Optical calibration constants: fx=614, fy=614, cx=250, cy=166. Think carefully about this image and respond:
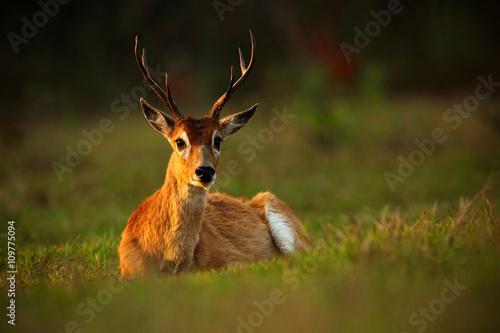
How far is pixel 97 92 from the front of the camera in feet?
70.7

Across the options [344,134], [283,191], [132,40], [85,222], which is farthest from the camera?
[132,40]

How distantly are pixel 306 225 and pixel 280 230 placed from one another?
1.49 m

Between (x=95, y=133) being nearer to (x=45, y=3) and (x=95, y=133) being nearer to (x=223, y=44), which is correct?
(x=45, y=3)

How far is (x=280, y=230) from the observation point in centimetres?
838

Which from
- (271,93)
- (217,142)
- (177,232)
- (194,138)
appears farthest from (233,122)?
(271,93)

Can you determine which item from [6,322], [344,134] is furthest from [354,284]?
[344,134]

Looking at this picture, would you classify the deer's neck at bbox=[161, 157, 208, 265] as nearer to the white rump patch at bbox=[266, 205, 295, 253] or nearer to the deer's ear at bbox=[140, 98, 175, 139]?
the deer's ear at bbox=[140, 98, 175, 139]

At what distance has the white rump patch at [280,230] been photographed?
26.8 feet

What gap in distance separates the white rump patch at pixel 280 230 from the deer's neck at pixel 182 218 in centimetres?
164

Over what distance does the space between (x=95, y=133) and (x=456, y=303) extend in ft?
48.5

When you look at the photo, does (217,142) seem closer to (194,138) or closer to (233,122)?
(194,138)

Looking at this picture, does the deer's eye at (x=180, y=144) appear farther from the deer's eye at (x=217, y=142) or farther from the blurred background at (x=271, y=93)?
the blurred background at (x=271, y=93)

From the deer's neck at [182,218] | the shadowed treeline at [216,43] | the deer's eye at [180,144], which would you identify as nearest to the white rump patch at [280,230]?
the deer's neck at [182,218]

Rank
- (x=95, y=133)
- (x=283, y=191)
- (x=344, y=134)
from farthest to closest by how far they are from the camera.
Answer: (x=95, y=133), (x=344, y=134), (x=283, y=191)
